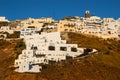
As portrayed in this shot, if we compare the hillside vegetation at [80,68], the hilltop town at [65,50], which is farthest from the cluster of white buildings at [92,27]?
the hillside vegetation at [80,68]

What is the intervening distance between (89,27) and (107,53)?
25.3 meters

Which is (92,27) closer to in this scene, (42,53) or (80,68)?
(42,53)

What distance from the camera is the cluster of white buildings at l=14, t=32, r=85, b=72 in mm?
77312

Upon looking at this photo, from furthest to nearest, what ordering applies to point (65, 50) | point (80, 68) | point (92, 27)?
1. point (92, 27)
2. point (65, 50)
3. point (80, 68)

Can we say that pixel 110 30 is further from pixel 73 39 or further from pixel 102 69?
pixel 102 69

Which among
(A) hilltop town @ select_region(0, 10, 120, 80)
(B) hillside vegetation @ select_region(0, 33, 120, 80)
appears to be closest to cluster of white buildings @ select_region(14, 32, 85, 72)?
(A) hilltop town @ select_region(0, 10, 120, 80)

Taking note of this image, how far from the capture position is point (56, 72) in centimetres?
7656

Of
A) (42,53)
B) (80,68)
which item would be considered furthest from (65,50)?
(80,68)

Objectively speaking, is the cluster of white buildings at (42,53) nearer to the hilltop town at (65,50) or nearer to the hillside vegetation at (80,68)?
the hilltop town at (65,50)

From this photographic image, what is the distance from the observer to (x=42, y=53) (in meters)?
83.4

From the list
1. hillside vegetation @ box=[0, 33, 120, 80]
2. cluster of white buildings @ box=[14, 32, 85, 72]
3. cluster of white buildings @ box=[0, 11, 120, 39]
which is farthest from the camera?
cluster of white buildings @ box=[0, 11, 120, 39]

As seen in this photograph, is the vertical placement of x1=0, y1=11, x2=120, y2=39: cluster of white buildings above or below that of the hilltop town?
above

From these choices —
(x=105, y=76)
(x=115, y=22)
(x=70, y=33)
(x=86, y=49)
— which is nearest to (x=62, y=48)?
(x=86, y=49)

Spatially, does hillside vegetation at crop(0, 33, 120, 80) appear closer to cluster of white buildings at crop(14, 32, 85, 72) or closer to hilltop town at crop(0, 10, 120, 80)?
hilltop town at crop(0, 10, 120, 80)
